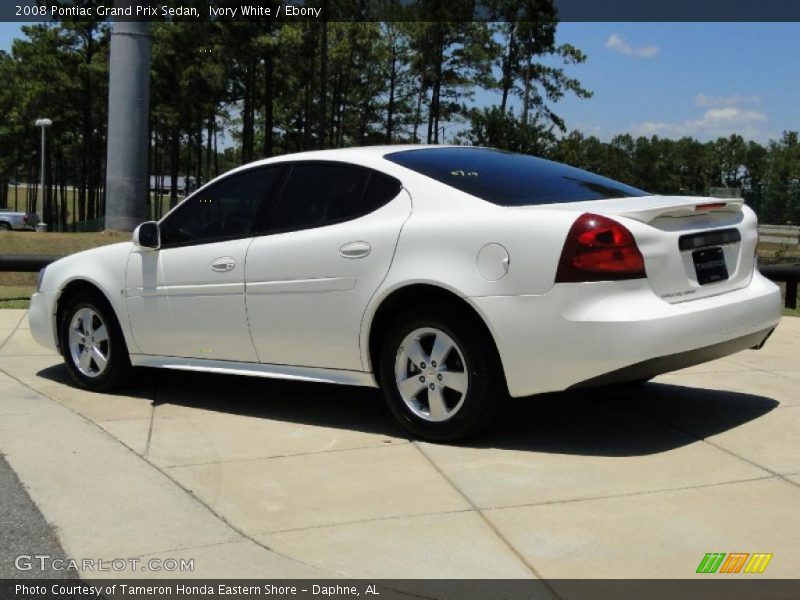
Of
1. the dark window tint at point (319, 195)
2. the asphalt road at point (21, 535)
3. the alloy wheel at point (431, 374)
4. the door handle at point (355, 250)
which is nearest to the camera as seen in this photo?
the asphalt road at point (21, 535)

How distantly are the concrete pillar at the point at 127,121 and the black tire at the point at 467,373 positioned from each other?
11232 mm

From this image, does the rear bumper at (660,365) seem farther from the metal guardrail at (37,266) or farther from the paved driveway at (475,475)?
the metal guardrail at (37,266)

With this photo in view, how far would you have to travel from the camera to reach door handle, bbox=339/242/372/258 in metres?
5.04

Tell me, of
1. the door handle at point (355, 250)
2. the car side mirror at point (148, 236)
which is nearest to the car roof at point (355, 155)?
the door handle at point (355, 250)

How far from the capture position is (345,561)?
137 inches

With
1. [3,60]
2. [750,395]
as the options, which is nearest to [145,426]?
[750,395]

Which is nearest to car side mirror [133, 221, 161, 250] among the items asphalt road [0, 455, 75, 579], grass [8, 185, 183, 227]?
asphalt road [0, 455, 75, 579]

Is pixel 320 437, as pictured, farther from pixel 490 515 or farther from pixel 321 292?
pixel 490 515

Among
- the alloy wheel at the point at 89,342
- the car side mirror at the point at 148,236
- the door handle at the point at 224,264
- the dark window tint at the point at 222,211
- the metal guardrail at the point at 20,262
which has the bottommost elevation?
the alloy wheel at the point at 89,342

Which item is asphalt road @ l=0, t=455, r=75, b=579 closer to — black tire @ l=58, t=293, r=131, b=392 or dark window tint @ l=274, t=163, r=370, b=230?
black tire @ l=58, t=293, r=131, b=392

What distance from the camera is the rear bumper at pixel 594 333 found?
14.3 ft

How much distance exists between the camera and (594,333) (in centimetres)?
435

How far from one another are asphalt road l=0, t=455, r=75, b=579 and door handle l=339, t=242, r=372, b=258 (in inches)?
78.8

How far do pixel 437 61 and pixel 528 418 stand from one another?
3888cm
